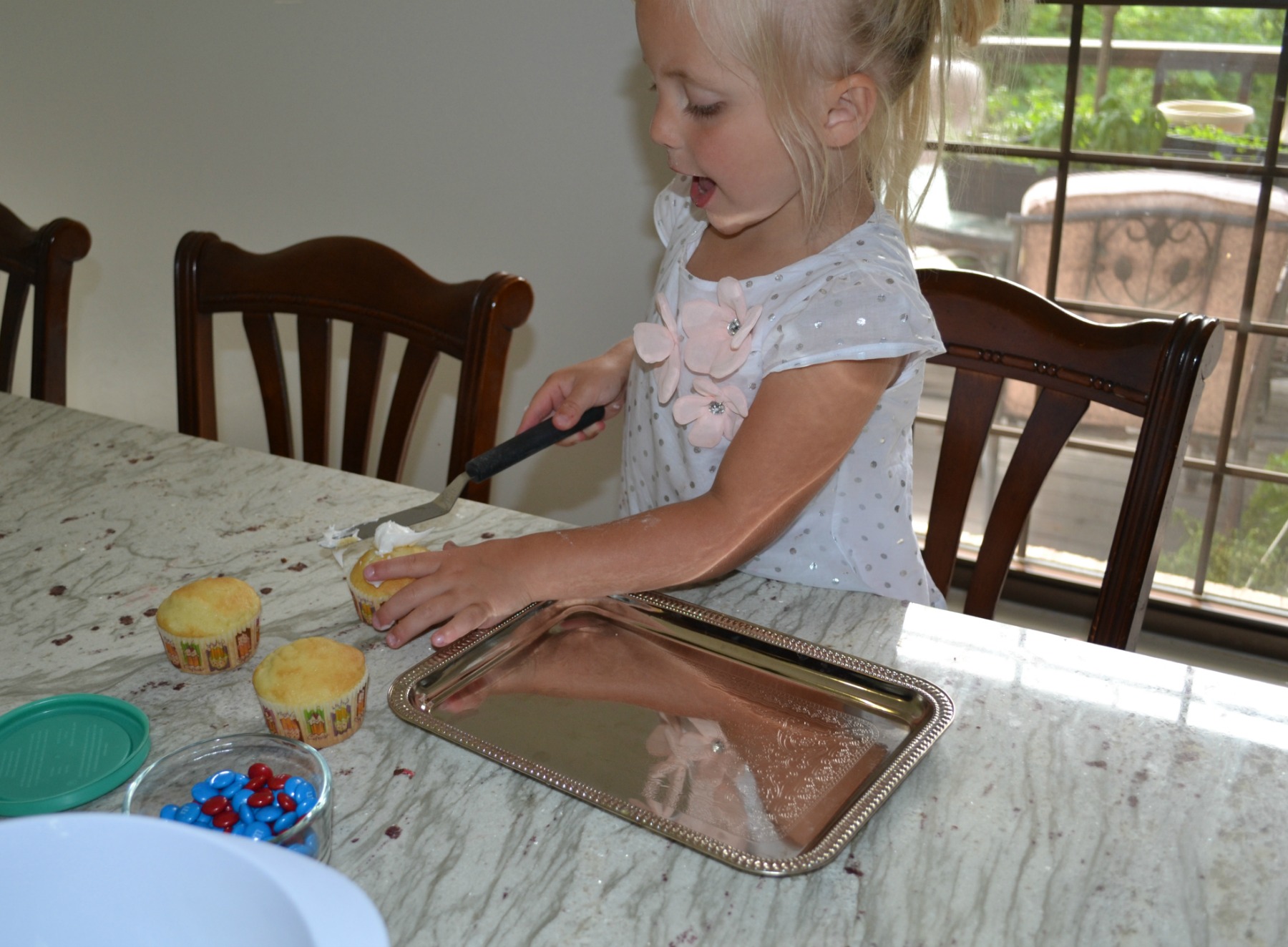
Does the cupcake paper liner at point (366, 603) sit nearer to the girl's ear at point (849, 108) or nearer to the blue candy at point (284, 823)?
the blue candy at point (284, 823)

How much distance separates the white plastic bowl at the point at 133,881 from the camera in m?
0.39

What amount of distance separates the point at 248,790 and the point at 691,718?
295 millimetres

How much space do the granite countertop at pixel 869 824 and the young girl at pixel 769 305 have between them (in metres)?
0.07

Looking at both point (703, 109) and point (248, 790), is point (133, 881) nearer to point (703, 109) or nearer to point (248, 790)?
point (248, 790)

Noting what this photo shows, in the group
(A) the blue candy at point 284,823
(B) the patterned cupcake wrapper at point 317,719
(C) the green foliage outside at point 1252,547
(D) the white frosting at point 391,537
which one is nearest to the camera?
(A) the blue candy at point 284,823

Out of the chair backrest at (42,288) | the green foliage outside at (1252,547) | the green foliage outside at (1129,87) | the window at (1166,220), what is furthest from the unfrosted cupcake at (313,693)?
the green foliage outside at (1252,547)

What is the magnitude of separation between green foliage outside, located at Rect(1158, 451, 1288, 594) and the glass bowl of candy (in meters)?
1.58

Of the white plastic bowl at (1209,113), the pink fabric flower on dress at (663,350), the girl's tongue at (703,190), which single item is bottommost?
the pink fabric flower on dress at (663,350)

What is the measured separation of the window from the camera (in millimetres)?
1585

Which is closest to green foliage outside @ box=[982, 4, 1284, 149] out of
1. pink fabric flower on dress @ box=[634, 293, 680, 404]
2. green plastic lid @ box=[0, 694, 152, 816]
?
pink fabric flower on dress @ box=[634, 293, 680, 404]

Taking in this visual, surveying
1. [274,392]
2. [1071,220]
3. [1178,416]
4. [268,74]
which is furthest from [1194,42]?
[268,74]

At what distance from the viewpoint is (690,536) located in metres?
0.88

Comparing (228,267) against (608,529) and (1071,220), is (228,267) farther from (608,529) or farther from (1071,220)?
(1071,220)

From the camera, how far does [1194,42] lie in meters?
1.58
